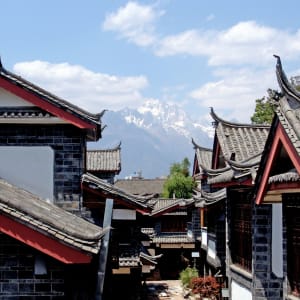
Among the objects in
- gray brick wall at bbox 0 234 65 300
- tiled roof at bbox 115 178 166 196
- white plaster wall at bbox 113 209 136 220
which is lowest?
gray brick wall at bbox 0 234 65 300

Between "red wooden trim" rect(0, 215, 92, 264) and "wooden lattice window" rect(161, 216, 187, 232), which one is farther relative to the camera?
"wooden lattice window" rect(161, 216, 187, 232)

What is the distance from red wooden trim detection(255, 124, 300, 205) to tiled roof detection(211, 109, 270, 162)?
616 cm

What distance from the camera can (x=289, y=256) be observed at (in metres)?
9.88

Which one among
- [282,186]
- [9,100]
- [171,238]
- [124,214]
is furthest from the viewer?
[171,238]

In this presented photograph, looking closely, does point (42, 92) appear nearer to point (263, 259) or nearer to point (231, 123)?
point (263, 259)

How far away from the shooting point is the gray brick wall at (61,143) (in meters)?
12.3

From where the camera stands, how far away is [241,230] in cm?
1422

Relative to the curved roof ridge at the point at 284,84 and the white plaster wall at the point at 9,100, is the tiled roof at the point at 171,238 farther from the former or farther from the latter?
the curved roof ridge at the point at 284,84

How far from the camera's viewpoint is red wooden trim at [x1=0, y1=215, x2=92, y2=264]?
7.34 metres

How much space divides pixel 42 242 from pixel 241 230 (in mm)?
7826

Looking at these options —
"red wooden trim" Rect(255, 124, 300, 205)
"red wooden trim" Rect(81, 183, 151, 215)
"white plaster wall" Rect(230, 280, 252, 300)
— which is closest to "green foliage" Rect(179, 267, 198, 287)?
"white plaster wall" Rect(230, 280, 252, 300)

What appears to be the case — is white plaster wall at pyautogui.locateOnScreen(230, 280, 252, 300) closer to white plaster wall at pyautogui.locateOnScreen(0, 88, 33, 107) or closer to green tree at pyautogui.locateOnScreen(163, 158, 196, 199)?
white plaster wall at pyautogui.locateOnScreen(0, 88, 33, 107)

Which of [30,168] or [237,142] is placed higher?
[237,142]

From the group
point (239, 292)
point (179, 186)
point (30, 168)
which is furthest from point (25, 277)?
point (179, 186)
